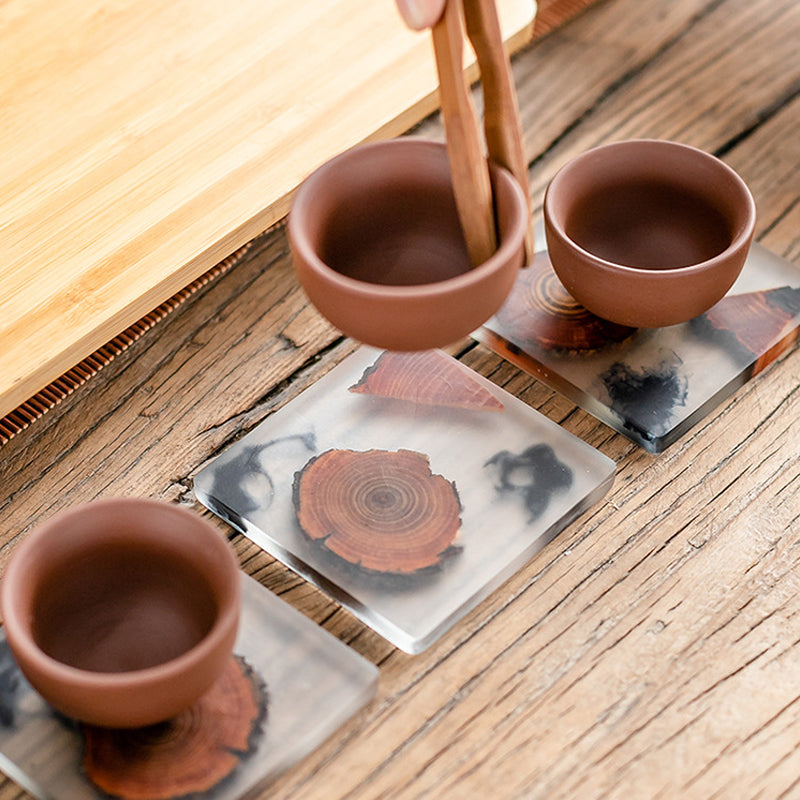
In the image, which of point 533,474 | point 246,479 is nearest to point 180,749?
point 246,479

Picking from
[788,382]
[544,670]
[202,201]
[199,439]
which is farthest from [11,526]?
[788,382]

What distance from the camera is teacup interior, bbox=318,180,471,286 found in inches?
27.9

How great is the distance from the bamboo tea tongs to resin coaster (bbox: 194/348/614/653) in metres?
0.22

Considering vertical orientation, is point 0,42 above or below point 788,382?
above

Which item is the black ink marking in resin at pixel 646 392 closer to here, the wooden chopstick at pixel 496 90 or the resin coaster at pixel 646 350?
the resin coaster at pixel 646 350

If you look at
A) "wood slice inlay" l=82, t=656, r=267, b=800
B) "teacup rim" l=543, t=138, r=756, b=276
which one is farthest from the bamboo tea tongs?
"wood slice inlay" l=82, t=656, r=267, b=800

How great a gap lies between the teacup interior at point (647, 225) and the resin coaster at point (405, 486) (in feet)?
0.47

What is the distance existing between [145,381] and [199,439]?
8 cm

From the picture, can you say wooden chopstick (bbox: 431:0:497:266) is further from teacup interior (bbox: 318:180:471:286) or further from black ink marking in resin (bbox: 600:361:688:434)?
black ink marking in resin (bbox: 600:361:688:434)

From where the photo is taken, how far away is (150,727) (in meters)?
0.70

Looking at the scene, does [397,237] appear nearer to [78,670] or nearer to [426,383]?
[426,383]

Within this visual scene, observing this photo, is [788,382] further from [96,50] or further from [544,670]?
[96,50]

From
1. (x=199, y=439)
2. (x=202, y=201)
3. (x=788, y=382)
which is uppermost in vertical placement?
(x=202, y=201)

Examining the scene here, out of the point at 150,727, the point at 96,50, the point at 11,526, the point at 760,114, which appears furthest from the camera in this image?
the point at 760,114
